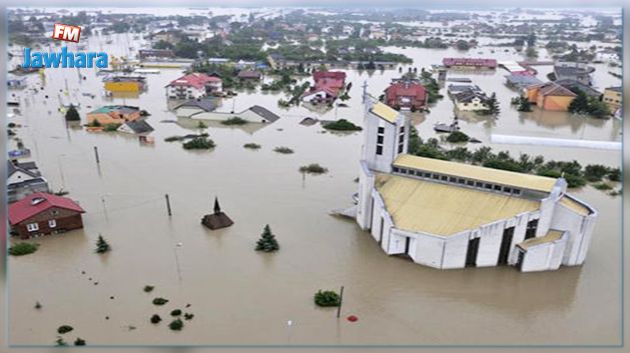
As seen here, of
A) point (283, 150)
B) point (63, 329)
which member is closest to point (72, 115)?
point (283, 150)

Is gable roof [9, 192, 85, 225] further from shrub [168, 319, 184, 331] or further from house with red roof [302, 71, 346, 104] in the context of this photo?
house with red roof [302, 71, 346, 104]

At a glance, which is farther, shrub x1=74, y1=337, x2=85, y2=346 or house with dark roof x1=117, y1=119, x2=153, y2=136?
house with dark roof x1=117, y1=119, x2=153, y2=136

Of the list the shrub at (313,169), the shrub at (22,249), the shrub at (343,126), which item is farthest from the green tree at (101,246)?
the shrub at (343,126)

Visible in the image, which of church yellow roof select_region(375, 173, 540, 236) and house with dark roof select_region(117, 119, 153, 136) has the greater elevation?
church yellow roof select_region(375, 173, 540, 236)

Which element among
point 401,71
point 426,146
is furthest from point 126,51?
point 426,146

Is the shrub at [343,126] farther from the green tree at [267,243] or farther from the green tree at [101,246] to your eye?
the green tree at [101,246]

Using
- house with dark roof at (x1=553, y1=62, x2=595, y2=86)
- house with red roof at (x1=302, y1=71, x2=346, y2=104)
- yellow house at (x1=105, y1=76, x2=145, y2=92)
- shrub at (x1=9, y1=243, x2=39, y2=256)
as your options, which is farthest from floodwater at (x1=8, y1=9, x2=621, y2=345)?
house with dark roof at (x1=553, y1=62, x2=595, y2=86)
